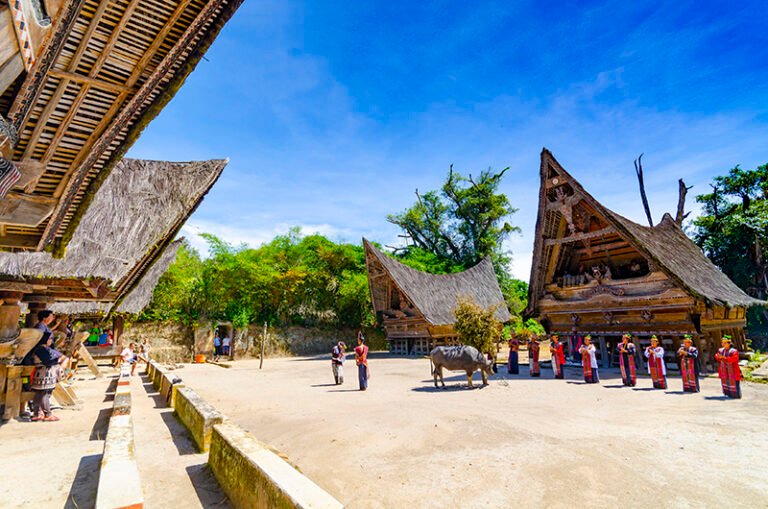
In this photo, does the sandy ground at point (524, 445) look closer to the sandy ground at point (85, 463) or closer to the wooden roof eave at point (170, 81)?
the sandy ground at point (85, 463)

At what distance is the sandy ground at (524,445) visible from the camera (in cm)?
379

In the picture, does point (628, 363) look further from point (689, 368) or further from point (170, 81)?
point (170, 81)

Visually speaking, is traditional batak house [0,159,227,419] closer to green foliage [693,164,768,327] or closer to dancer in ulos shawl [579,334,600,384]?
dancer in ulos shawl [579,334,600,384]

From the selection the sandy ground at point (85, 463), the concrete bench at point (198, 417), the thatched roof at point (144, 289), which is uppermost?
the thatched roof at point (144, 289)

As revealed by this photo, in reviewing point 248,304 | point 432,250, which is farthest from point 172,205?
point 432,250

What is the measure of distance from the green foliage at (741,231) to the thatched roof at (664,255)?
1093cm

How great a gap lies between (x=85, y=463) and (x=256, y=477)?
3.11 m

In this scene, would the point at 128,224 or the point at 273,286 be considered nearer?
the point at 128,224

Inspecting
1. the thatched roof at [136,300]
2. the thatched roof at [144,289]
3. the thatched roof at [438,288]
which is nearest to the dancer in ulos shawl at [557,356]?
the thatched roof at [438,288]

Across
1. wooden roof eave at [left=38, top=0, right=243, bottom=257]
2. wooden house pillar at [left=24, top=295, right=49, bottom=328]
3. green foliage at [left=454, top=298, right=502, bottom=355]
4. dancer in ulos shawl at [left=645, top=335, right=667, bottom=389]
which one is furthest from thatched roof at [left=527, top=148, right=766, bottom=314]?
wooden house pillar at [left=24, top=295, right=49, bottom=328]

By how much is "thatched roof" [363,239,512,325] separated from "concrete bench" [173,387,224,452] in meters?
15.9

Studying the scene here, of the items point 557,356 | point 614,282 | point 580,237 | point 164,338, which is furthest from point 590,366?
point 164,338

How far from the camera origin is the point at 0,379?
6.54 metres

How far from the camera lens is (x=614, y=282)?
1455cm
